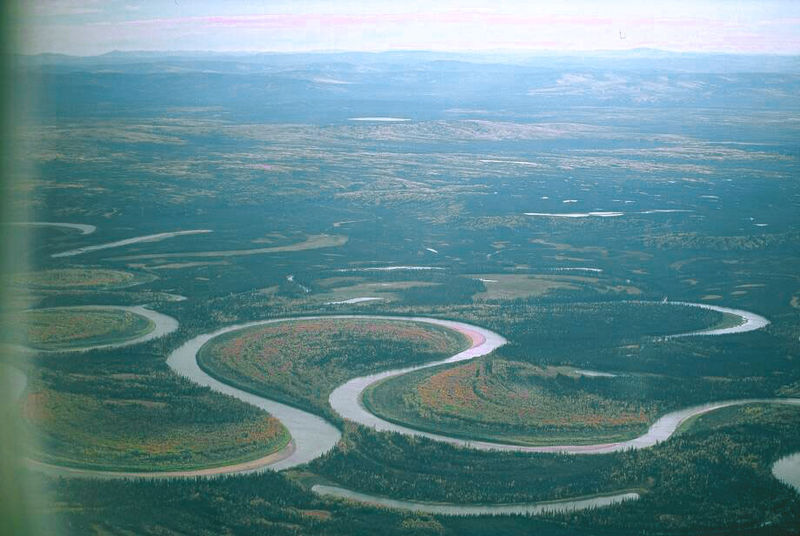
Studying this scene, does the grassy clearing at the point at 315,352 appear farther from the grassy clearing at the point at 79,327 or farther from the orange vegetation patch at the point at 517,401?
the grassy clearing at the point at 79,327

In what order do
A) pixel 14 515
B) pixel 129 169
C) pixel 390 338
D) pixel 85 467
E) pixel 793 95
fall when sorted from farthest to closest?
1. pixel 793 95
2. pixel 129 169
3. pixel 390 338
4. pixel 85 467
5. pixel 14 515

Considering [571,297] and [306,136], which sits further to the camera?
[306,136]

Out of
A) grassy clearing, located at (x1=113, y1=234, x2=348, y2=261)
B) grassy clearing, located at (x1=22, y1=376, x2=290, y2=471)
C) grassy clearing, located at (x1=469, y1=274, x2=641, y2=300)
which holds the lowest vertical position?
grassy clearing, located at (x1=113, y1=234, x2=348, y2=261)

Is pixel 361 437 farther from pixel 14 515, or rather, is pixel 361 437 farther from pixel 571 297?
pixel 571 297

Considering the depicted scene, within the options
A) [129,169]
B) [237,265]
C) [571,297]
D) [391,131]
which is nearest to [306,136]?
[391,131]

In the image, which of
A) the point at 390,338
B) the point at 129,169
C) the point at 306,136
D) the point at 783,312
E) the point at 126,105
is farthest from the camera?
the point at 126,105

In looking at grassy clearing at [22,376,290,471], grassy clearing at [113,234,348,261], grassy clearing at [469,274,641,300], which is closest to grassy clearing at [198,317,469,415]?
grassy clearing at [22,376,290,471]

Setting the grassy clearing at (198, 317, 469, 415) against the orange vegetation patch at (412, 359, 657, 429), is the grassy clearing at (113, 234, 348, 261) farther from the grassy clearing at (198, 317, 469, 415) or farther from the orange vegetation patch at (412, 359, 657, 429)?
the orange vegetation patch at (412, 359, 657, 429)

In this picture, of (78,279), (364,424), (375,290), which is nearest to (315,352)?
(364,424)
